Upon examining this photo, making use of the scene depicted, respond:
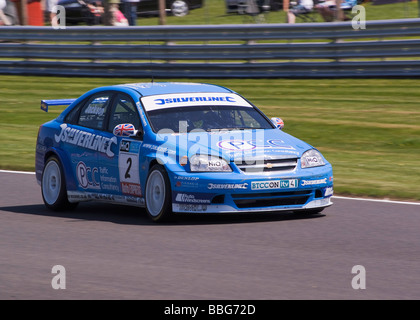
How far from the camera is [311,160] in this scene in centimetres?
942

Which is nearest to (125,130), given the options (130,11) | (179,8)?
(130,11)

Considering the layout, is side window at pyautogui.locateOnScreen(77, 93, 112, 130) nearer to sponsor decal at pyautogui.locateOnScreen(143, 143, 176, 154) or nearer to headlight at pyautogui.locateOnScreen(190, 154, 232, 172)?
sponsor decal at pyautogui.locateOnScreen(143, 143, 176, 154)

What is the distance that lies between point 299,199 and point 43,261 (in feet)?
9.59

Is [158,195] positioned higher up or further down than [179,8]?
further down

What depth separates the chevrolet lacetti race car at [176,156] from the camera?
9.01 metres

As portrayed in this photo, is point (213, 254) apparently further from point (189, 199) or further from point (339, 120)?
point (339, 120)

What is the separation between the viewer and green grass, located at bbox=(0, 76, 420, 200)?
12340 mm

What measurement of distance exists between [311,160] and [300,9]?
13.8 metres

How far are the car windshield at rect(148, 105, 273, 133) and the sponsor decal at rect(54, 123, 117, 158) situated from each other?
59cm

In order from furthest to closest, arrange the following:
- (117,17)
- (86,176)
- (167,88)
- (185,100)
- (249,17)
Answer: (117,17) → (249,17) → (167,88) → (86,176) → (185,100)

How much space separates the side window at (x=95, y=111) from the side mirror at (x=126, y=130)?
682 mm

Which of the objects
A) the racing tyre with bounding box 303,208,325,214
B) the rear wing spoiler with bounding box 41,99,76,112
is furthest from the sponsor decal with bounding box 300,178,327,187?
the rear wing spoiler with bounding box 41,99,76,112
